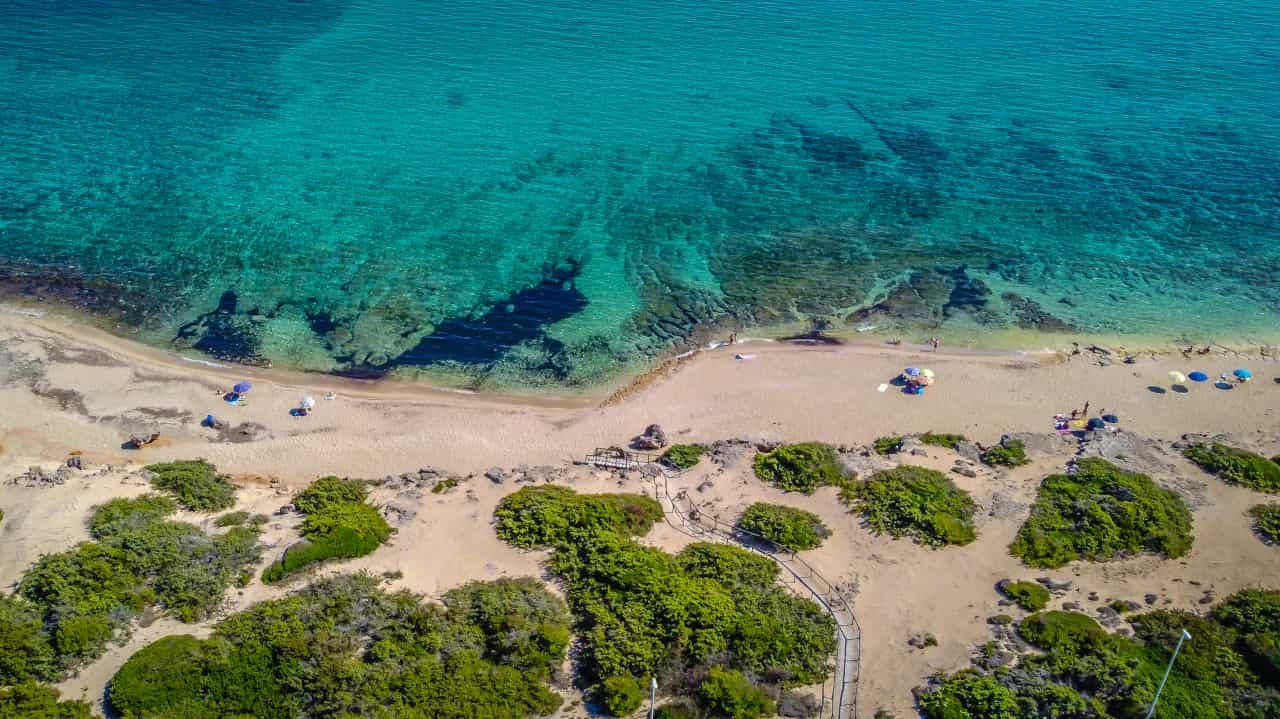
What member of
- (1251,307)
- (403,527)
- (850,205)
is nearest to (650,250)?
(850,205)

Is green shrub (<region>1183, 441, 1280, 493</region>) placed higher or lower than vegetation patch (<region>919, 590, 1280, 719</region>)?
higher

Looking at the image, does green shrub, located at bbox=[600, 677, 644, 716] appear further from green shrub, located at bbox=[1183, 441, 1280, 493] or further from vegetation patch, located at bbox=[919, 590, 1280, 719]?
green shrub, located at bbox=[1183, 441, 1280, 493]

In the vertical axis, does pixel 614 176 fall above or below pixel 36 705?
above

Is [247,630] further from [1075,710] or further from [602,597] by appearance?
[1075,710]

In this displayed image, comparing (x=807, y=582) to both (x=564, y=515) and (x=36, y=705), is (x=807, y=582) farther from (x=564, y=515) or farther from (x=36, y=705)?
(x=36, y=705)

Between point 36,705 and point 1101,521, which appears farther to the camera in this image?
point 1101,521

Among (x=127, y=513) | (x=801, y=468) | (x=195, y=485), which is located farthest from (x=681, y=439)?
(x=127, y=513)

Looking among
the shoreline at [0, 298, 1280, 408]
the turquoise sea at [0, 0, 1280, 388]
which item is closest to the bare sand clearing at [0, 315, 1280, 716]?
the shoreline at [0, 298, 1280, 408]
